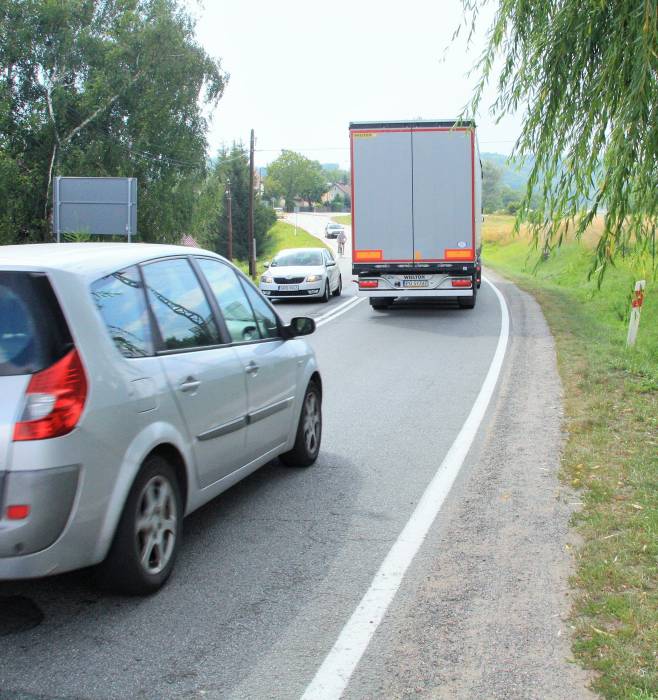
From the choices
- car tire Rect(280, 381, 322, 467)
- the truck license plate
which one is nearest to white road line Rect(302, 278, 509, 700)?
Result: car tire Rect(280, 381, 322, 467)

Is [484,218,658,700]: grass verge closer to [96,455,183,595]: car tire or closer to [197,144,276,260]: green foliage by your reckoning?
[96,455,183,595]: car tire

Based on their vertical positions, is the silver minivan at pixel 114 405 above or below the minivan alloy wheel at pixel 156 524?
above

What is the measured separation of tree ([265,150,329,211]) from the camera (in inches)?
7219

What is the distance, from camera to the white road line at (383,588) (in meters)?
3.56

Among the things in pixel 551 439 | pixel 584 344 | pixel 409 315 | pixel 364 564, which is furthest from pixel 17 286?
pixel 409 315

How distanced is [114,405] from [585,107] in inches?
183

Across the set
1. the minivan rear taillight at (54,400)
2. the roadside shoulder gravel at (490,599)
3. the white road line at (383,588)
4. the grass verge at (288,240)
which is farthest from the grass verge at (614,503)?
the grass verge at (288,240)

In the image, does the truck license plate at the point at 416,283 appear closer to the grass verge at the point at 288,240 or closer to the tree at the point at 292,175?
the grass verge at the point at 288,240

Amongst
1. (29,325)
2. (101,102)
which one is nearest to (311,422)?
(29,325)

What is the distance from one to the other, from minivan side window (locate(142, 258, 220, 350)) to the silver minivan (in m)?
0.01

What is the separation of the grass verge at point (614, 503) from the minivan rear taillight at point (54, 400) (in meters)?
2.26

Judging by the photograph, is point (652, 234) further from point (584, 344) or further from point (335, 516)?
point (584, 344)

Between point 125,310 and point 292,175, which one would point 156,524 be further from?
point 292,175

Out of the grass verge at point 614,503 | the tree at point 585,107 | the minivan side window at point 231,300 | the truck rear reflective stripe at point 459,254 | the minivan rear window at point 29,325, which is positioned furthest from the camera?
the truck rear reflective stripe at point 459,254
